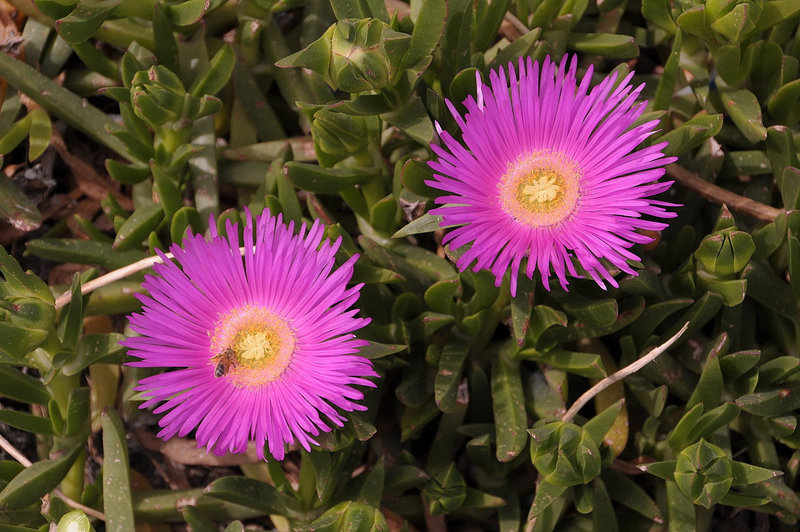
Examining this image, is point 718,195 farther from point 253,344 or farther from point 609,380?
point 253,344

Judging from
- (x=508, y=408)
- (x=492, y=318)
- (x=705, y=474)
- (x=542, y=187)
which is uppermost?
(x=542, y=187)

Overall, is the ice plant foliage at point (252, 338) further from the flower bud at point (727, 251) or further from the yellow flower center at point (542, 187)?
the flower bud at point (727, 251)

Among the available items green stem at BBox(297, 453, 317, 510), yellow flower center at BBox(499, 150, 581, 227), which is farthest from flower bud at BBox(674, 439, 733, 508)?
green stem at BBox(297, 453, 317, 510)

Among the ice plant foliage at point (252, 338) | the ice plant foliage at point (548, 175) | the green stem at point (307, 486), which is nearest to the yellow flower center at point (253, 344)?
the ice plant foliage at point (252, 338)

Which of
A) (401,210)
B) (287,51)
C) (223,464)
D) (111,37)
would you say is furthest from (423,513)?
(111,37)

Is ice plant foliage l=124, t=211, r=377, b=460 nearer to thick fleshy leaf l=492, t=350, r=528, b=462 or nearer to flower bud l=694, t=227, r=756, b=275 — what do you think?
thick fleshy leaf l=492, t=350, r=528, b=462

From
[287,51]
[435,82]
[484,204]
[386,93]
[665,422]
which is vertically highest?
[287,51]

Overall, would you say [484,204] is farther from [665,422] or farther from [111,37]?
[111,37]

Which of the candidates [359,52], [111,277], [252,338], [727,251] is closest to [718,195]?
[727,251]
